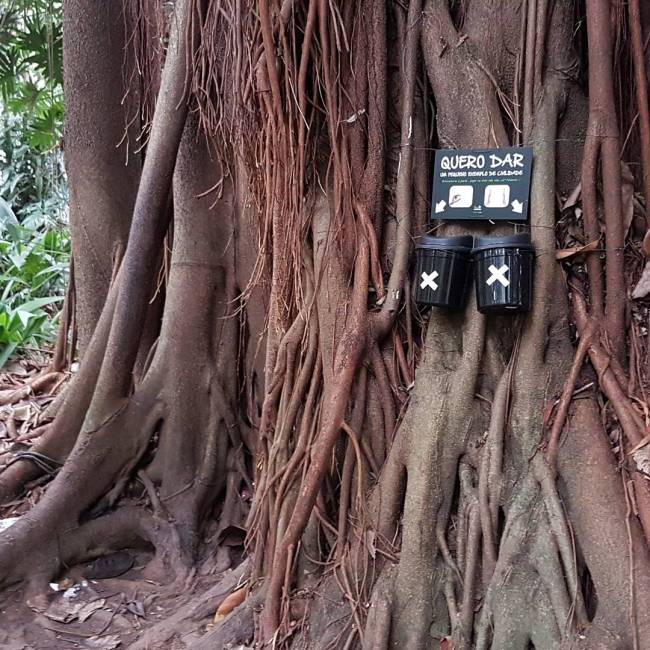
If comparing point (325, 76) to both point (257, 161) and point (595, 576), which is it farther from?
point (595, 576)

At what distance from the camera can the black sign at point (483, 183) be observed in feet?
6.87

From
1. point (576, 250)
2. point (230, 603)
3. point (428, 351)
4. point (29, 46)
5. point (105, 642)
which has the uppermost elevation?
point (29, 46)

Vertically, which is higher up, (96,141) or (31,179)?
(31,179)

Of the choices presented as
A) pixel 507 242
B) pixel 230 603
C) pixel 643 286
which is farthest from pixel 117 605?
pixel 643 286

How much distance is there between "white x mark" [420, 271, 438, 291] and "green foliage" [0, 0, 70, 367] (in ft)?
11.5

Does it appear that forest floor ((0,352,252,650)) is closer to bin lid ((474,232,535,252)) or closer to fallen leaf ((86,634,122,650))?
fallen leaf ((86,634,122,650))

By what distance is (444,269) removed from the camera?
6.85ft

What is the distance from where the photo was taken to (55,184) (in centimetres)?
942

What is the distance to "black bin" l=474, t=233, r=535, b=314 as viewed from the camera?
200cm

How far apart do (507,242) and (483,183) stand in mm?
224

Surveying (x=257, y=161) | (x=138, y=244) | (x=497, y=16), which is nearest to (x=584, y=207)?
(x=497, y=16)

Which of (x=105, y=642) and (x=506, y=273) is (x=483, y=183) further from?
(x=105, y=642)

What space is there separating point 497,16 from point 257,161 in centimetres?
92

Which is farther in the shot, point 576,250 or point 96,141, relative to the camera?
point 96,141
